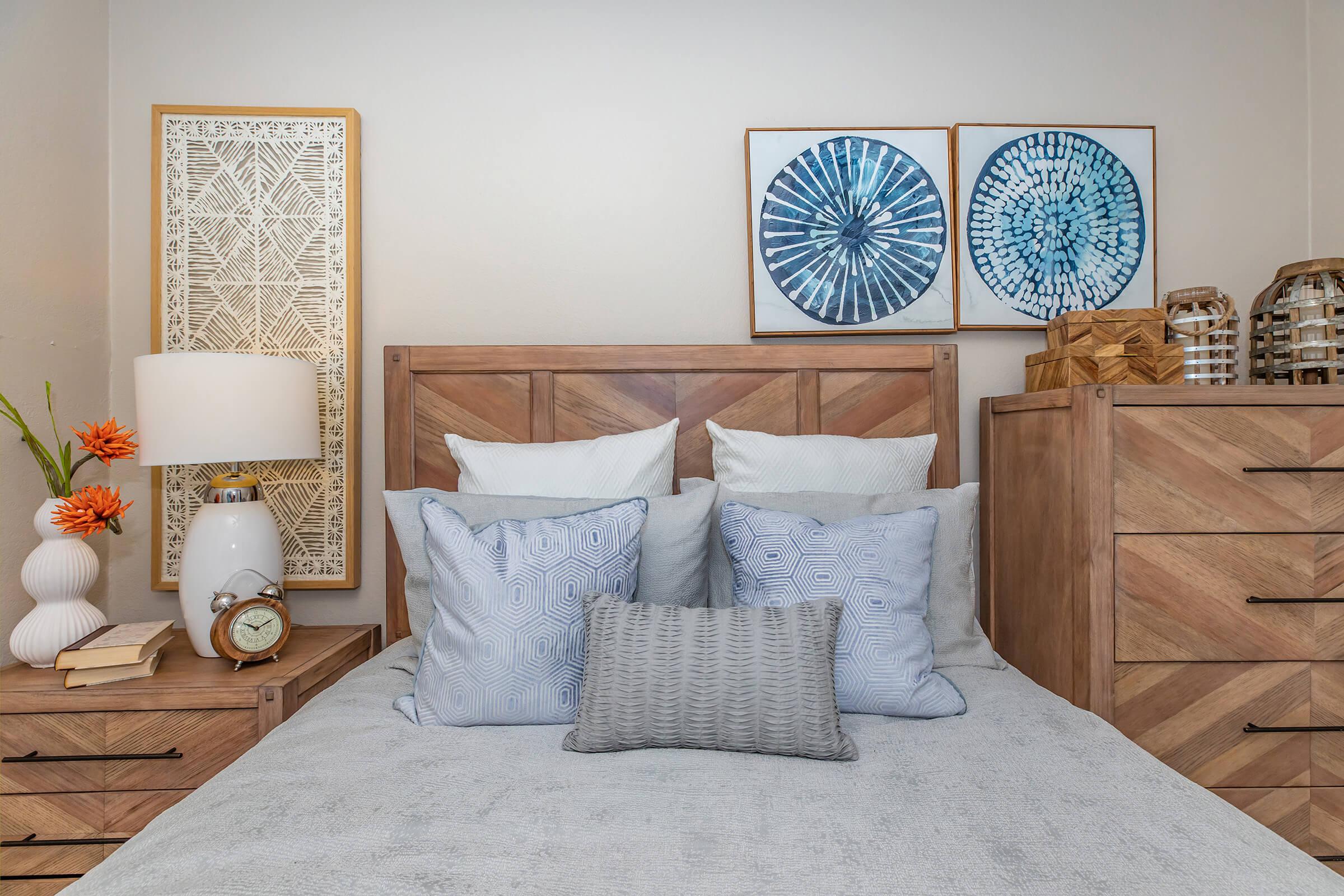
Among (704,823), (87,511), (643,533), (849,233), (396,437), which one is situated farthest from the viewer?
(849,233)

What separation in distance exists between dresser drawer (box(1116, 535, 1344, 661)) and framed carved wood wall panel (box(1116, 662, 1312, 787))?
0.04m

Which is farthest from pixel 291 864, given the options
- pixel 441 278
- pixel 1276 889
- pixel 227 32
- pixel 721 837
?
pixel 227 32

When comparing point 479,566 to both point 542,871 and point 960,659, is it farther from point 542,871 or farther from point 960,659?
point 960,659

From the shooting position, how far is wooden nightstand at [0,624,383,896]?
1.48m

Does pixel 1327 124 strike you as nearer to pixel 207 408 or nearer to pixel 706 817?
pixel 706 817

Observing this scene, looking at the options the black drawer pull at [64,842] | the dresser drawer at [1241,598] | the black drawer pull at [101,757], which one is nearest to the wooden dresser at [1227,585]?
the dresser drawer at [1241,598]

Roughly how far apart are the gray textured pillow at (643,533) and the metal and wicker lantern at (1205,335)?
4.09ft

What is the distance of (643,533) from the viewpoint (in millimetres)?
1449

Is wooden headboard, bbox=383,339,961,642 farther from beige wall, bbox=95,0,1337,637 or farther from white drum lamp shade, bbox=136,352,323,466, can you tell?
white drum lamp shade, bbox=136,352,323,466

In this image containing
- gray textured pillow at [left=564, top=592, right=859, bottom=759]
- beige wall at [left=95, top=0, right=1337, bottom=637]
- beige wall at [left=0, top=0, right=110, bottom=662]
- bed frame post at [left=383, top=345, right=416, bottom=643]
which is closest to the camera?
gray textured pillow at [left=564, top=592, right=859, bottom=759]

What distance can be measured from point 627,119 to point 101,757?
6.54 feet

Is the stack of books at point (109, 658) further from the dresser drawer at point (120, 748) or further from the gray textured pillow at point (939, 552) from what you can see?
the gray textured pillow at point (939, 552)

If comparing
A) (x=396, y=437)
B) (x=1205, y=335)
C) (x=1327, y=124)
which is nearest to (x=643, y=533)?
(x=396, y=437)

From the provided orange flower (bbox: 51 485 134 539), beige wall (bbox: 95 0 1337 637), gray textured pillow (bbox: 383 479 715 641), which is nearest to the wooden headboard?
beige wall (bbox: 95 0 1337 637)
